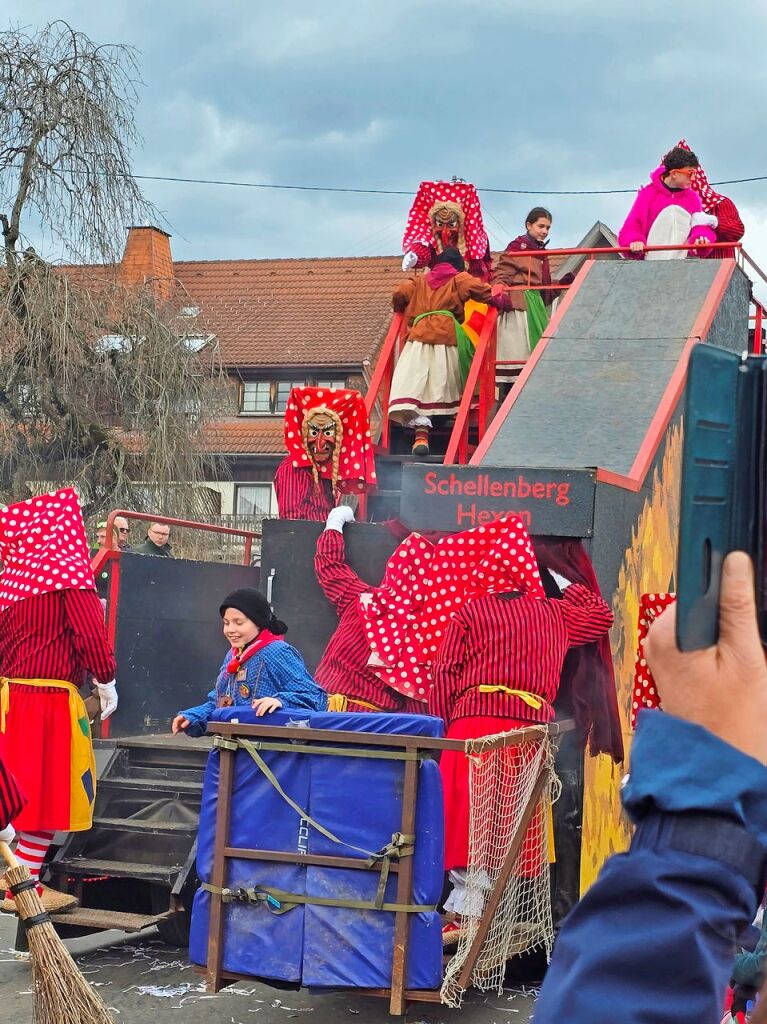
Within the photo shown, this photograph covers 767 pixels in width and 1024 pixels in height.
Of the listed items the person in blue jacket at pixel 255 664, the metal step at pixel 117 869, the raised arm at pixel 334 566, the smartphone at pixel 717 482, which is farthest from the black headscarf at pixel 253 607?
the smartphone at pixel 717 482

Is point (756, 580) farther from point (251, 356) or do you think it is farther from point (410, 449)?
point (251, 356)

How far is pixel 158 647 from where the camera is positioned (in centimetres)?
826

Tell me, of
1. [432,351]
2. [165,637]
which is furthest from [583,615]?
[432,351]

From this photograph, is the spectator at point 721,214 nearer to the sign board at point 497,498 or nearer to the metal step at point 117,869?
the sign board at point 497,498

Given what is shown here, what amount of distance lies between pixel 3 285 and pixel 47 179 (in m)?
1.21

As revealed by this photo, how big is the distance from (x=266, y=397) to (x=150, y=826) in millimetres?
24503

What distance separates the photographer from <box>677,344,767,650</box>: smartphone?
113cm

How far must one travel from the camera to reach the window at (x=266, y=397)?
3061 cm

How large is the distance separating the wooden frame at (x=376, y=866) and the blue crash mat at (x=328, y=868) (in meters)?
0.03

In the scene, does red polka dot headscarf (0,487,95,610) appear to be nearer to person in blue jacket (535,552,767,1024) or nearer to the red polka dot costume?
the red polka dot costume

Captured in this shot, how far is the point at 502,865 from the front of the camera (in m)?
5.55

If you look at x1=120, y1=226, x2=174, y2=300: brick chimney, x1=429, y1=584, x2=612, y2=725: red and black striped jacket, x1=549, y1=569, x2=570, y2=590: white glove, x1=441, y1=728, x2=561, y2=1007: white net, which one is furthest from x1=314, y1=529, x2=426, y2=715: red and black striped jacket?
x1=120, y1=226, x2=174, y2=300: brick chimney

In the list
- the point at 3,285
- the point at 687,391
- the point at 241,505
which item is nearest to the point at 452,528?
the point at 687,391

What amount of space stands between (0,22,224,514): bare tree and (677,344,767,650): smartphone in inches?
566
